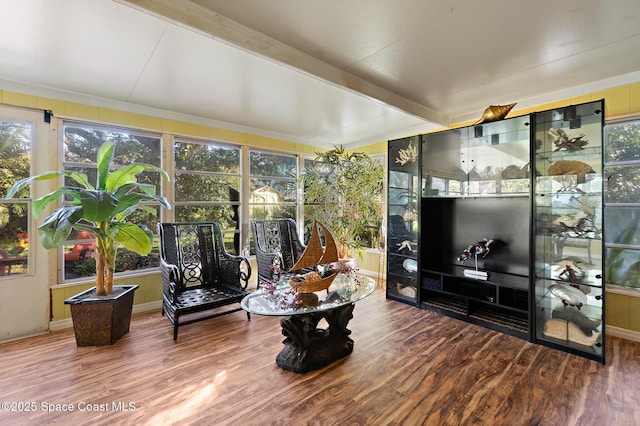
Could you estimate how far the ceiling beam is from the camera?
5.72 feet

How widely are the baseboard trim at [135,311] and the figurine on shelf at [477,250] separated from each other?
390 centimetres

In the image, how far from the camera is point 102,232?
274 cm

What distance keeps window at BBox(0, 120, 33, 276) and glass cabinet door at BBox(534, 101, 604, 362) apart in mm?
→ 5183

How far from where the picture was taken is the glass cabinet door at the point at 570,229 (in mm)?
2494

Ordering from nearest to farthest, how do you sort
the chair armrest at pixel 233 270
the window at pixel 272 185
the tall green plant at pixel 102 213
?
the tall green plant at pixel 102 213
the chair armrest at pixel 233 270
the window at pixel 272 185

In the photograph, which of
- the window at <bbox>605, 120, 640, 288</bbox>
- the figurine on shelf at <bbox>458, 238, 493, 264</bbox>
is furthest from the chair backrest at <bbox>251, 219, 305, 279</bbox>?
the window at <bbox>605, 120, 640, 288</bbox>

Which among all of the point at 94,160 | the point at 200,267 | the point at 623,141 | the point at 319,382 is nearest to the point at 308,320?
the point at 319,382

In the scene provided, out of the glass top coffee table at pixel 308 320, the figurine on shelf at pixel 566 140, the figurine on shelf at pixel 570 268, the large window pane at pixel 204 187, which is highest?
the figurine on shelf at pixel 566 140

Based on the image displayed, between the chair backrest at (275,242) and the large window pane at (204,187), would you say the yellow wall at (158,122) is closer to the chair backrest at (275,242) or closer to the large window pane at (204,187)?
the large window pane at (204,187)

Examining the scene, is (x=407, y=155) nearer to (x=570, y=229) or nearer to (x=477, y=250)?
(x=477, y=250)

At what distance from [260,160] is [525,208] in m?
3.72

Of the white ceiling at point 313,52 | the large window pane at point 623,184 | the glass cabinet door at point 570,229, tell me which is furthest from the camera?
the large window pane at point 623,184

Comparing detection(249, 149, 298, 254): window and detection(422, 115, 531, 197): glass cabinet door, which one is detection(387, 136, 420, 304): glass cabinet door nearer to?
detection(422, 115, 531, 197): glass cabinet door

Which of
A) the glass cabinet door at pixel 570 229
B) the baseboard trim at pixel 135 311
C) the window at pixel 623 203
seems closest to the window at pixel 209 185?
the baseboard trim at pixel 135 311
